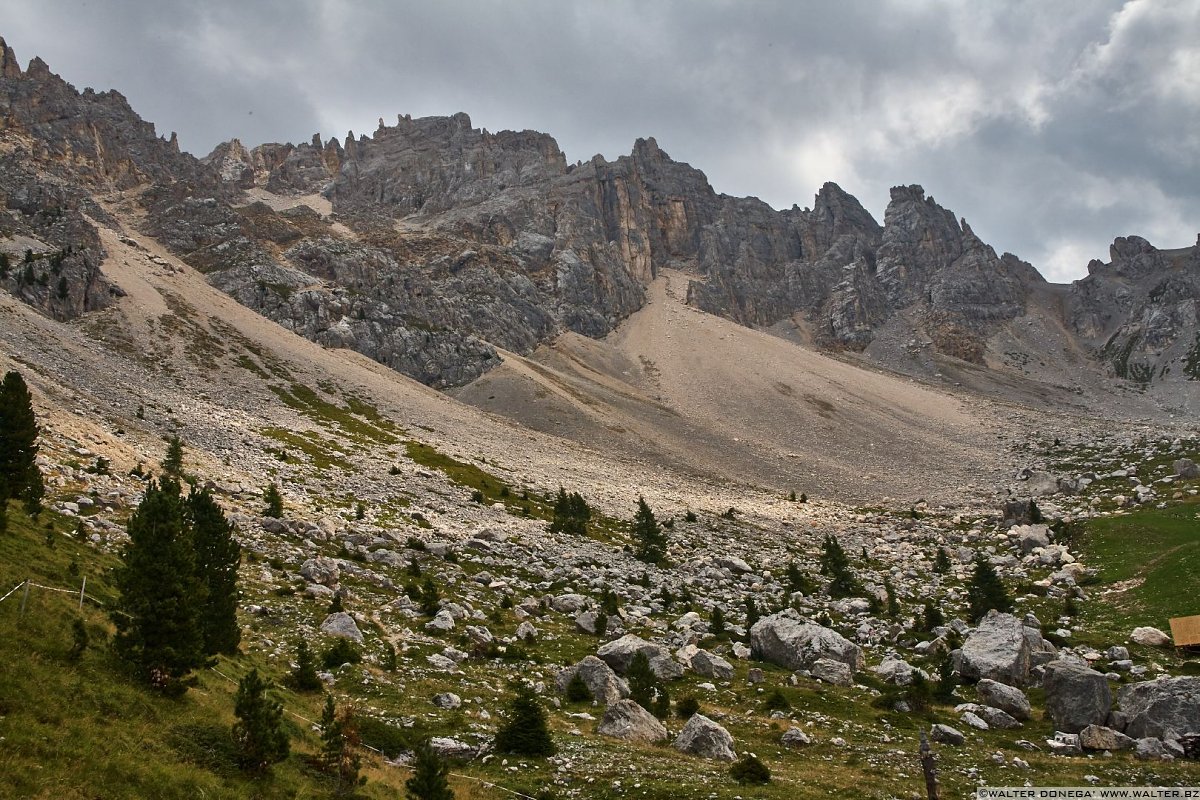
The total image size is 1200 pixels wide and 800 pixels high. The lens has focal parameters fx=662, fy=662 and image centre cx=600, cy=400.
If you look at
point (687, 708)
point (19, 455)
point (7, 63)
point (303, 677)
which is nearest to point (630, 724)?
point (687, 708)

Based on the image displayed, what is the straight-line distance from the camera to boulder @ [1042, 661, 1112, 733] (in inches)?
824

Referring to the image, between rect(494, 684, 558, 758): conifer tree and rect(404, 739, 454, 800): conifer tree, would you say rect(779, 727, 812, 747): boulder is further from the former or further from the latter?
rect(404, 739, 454, 800): conifer tree

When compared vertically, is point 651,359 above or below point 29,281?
above

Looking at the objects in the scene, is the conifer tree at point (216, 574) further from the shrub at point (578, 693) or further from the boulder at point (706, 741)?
the boulder at point (706, 741)

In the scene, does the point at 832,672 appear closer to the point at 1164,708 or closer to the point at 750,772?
the point at 1164,708

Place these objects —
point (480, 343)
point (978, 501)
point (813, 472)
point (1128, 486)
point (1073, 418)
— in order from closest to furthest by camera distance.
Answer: point (1128, 486) → point (978, 501) → point (813, 472) → point (1073, 418) → point (480, 343)

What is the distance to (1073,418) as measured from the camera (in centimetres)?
13762

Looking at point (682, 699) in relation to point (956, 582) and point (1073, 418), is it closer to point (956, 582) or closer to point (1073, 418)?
point (956, 582)

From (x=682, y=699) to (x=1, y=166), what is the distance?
547ft

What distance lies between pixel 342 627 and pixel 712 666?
586 inches

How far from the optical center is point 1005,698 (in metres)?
23.3

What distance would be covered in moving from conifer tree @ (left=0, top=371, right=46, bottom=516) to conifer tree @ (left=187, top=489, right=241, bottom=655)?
24.1 feet

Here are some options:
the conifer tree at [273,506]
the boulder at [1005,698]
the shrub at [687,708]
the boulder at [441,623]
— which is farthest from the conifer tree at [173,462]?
the boulder at [1005,698]

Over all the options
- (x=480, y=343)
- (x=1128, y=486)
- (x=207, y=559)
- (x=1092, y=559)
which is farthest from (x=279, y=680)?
(x=480, y=343)
